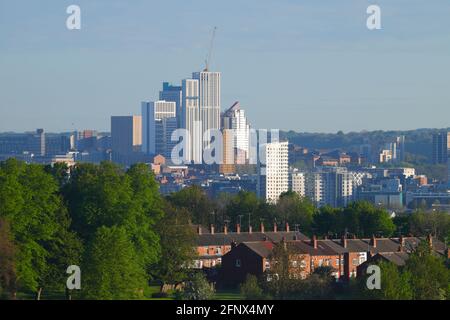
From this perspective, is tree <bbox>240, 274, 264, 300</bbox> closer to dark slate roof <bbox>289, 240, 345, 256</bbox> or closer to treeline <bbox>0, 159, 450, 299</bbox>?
treeline <bbox>0, 159, 450, 299</bbox>

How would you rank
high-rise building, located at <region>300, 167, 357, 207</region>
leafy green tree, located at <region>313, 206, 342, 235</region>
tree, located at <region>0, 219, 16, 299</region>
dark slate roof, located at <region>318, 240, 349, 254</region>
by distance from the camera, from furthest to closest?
high-rise building, located at <region>300, 167, 357, 207</region> → leafy green tree, located at <region>313, 206, 342, 235</region> → dark slate roof, located at <region>318, 240, 349, 254</region> → tree, located at <region>0, 219, 16, 299</region>

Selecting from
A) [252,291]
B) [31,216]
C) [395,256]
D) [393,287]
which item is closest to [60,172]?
[395,256]

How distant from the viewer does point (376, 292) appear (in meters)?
33.5

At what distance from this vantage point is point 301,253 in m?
43.6

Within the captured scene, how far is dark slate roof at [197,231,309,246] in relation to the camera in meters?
52.1

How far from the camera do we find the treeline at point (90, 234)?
1297 inches

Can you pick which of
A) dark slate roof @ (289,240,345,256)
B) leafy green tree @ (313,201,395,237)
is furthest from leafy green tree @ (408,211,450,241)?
dark slate roof @ (289,240,345,256)

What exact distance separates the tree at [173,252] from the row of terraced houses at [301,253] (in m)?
1.48

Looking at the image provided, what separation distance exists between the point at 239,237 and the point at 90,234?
13.8 meters

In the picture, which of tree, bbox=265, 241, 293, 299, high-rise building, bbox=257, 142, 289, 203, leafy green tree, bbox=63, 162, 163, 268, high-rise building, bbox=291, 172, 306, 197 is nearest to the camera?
tree, bbox=265, 241, 293, 299

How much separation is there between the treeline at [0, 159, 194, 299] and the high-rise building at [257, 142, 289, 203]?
10978cm

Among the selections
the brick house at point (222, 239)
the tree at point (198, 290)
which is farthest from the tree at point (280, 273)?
the brick house at point (222, 239)

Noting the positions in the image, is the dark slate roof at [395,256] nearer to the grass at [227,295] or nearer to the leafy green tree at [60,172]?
the grass at [227,295]

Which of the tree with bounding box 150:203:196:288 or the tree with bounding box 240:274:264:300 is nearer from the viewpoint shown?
the tree with bounding box 240:274:264:300
